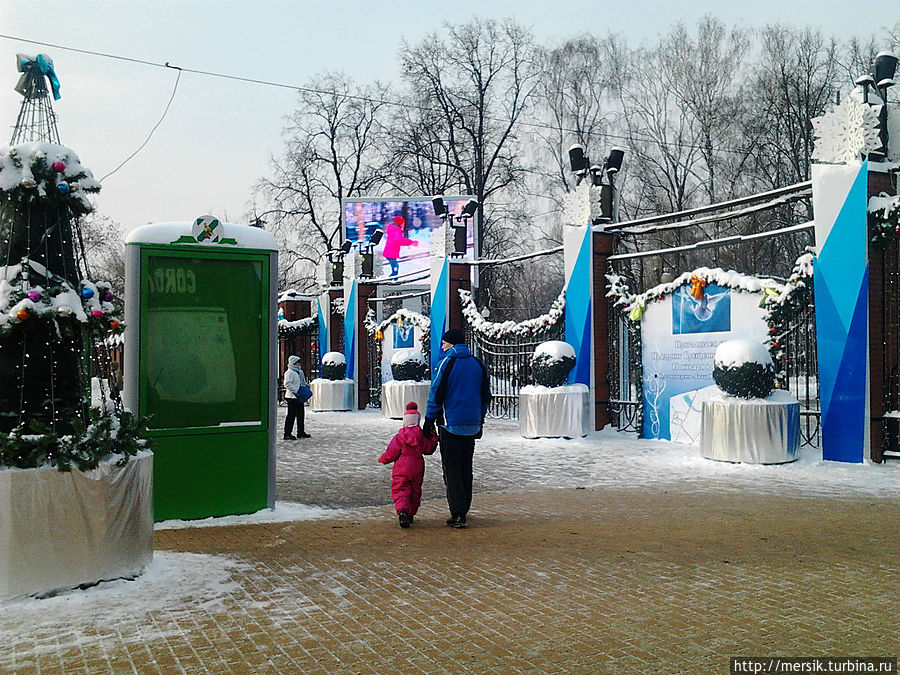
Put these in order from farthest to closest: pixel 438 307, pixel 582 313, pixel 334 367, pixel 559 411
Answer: pixel 334 367 < pixel 438 307 < pixel 582 313 < pixel 559 411

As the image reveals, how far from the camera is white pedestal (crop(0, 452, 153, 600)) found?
5.38 m

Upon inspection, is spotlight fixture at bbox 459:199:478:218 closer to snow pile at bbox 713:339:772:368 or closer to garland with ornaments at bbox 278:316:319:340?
garland with ornaments at bbox 278:316:319:340

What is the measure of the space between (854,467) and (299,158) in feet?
113

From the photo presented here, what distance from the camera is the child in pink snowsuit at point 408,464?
784cm

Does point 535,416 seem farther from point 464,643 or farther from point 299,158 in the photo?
point 299,158

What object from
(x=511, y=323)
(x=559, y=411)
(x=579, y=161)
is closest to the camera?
Answer: (x=559, y=411)

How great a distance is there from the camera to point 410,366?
65.0ft

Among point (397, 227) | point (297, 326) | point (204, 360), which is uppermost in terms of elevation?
point (397, 227)

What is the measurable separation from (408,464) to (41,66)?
4.47 metres

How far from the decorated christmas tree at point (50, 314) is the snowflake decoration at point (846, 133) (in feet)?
31.9

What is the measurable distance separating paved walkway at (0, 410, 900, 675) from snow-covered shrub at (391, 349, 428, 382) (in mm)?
11688

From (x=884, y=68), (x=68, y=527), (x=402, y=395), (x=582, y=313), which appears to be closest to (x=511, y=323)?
(x=582, y=313)

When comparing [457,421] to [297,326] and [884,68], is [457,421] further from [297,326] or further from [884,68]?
[297,326]

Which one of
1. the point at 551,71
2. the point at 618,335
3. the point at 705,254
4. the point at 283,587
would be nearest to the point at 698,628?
the point at 283,587
